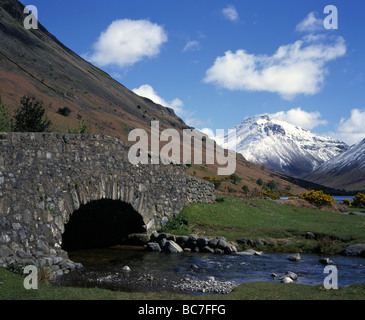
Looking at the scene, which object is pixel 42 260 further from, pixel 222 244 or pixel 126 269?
pixel 222 244

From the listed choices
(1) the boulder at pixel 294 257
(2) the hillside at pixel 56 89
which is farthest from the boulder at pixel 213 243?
(2) the hillside at pixel 56 89

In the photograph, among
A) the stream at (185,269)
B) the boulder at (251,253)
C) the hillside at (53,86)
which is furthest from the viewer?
the hillside at (53,86)

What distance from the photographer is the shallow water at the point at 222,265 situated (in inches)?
565

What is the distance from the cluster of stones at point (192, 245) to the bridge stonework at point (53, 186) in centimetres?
185

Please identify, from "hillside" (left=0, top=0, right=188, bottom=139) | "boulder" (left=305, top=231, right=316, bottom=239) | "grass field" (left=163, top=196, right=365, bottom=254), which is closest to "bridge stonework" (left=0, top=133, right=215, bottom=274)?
"grass field" (left=163, top=196, right=365, bottom=254)

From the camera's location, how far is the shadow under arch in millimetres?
21938

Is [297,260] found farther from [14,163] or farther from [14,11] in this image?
[14,11]

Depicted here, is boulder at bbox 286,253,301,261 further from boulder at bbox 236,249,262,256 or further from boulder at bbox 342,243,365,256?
boulder at bbox 342,243,365,256

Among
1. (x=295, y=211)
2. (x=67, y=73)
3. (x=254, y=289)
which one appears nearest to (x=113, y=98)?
(x=67, y=73)

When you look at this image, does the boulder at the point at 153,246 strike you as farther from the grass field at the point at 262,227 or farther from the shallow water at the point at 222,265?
the grass field at the point at 262,227

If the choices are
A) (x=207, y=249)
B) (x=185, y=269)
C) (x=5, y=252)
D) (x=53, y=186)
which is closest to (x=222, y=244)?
(x=207, y=249)

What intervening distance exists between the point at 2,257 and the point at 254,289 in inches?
338

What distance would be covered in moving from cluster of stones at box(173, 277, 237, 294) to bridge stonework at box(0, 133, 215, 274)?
4868mm
